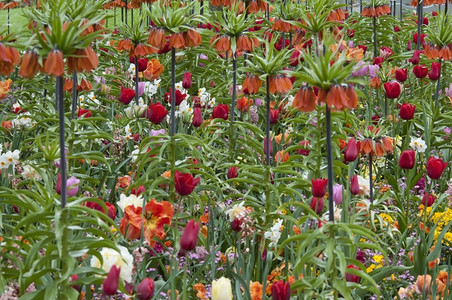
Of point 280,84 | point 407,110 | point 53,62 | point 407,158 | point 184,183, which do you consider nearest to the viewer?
point 53,62

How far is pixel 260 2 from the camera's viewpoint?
429 centimetres

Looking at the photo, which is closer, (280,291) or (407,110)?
(280,291)

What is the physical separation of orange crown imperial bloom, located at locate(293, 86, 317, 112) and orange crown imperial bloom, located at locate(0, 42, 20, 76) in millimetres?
805

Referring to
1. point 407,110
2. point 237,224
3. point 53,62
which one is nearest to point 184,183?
point 237,224

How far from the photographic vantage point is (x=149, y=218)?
2.40 m

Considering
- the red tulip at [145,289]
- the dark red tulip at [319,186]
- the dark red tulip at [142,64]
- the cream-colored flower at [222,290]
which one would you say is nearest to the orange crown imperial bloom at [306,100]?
the dark red tulip at [319,186]

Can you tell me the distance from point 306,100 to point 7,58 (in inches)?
32.9

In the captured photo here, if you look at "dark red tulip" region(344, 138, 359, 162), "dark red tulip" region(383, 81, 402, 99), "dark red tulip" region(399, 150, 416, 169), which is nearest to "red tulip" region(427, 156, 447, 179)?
"dark red tulip" region(399, 150, 416, 169)

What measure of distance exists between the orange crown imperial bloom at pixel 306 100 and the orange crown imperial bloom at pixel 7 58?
0.80m

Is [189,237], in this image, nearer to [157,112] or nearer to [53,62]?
[53,62]

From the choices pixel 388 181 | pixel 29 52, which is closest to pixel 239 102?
pixel 388 181

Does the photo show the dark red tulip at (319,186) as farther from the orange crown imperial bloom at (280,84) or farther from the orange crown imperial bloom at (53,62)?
the orange crown imperial bloom at (53,62)

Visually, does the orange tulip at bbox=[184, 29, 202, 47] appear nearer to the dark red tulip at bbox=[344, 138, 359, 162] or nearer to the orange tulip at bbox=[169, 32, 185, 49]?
the orange tulip at bbox=[169, 32, 185, 49]

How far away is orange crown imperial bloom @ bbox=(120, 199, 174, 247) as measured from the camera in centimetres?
237
